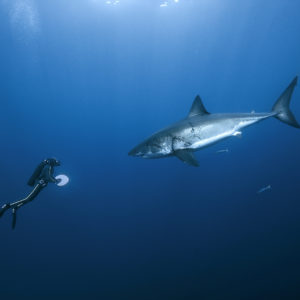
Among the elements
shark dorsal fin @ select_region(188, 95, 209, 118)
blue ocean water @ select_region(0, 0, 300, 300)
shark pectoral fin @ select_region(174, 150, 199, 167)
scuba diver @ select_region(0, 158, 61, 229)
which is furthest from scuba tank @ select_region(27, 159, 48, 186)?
blue ocean water @ select_region(0, 0, 300, 300)

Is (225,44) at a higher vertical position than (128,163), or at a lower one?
higher

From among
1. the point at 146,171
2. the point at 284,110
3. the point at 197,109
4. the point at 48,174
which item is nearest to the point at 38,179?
the point at 48,174

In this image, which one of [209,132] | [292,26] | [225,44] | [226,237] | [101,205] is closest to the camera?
[209,132]

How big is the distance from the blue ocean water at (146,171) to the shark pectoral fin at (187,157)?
12.6m

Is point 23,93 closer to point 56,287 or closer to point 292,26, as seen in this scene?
point 56,287

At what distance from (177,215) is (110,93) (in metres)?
40.1

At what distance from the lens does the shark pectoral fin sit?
4.78m

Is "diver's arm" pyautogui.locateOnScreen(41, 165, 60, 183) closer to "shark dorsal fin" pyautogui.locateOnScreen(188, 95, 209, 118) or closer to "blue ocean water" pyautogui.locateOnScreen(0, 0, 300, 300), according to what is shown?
"shark dorsal fin" pyautogui.locateOnScreen(188, 95, 209, 118)

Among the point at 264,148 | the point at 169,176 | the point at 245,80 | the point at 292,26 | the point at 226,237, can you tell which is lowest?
the point at 226,237

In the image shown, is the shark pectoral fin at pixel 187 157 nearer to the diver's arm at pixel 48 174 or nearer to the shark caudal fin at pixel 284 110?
the shark caudal fin at pixel 284 110

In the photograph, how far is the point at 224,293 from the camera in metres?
13.7

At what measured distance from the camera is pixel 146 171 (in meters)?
51.5

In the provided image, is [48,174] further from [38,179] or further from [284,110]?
[284,110]

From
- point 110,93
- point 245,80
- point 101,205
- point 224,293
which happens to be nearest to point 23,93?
point 110,93
